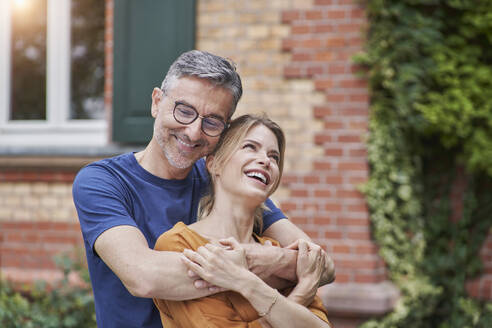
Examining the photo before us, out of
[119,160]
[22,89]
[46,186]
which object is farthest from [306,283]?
[22,89]

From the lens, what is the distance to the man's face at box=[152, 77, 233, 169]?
7.11ft

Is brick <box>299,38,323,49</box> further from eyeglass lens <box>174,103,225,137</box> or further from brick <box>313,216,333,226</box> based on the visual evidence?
eyeglass lens <box>174,103,225,137</box>

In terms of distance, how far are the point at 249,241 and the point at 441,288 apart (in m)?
2.96

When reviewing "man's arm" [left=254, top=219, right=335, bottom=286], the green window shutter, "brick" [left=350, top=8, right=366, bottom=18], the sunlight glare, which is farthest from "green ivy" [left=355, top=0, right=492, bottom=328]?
the sunlight glare

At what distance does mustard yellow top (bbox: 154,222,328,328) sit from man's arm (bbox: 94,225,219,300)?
0.17 ft

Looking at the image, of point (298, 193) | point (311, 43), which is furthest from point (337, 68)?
point (298, 193)

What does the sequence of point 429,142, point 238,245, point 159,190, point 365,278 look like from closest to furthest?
point 238,245 < point 159,190 < point 365,278 < point 429,142

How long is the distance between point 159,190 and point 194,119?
0.29m

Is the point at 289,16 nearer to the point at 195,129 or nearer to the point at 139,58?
the point at 139,58

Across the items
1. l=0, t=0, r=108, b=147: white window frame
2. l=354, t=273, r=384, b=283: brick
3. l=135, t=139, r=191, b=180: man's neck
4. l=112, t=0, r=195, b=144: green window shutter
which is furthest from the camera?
l=0, t=0, r=108, b=147: white window frame

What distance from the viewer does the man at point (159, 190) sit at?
79.0 inches

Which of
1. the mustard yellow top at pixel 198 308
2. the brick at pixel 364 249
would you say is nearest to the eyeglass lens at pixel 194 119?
the mustard yellow top at pixel 198 308

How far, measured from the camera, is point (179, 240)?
6.60 ft

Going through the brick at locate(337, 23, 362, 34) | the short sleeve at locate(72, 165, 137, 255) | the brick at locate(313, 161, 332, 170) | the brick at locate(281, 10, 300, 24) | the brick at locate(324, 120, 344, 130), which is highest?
the brick at locate(281, 10, 300, 24)
